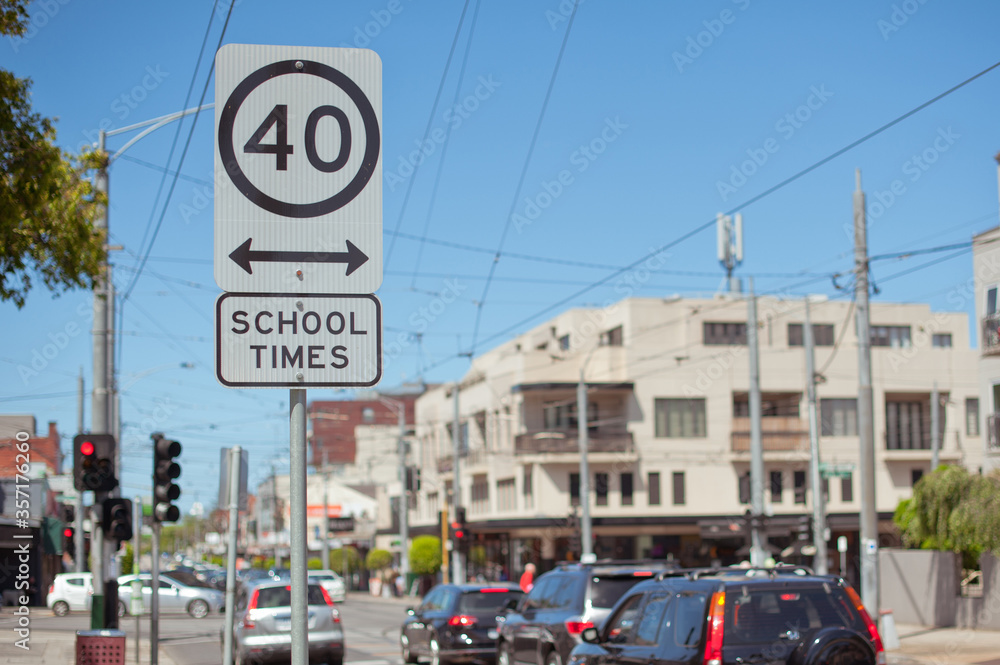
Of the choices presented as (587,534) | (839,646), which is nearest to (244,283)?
(839,646)

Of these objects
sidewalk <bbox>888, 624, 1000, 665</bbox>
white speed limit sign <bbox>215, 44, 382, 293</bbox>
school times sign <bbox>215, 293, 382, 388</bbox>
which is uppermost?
white speed limit sign <bbox>215, 44, 382, 293</bbox>

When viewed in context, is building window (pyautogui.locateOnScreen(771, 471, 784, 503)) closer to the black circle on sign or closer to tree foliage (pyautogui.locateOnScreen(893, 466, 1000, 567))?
tree foliage (pyautogui.locateOnScreen(893, 466, 1000, 567))

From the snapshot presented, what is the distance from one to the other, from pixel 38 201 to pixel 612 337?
154ft

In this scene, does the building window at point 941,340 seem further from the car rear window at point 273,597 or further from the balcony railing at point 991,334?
the car rear window at point 273,597

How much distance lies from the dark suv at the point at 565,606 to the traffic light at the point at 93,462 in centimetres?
653

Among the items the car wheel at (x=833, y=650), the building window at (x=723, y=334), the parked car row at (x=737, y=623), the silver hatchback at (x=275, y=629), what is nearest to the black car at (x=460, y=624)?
the silver hatchback at (x=275, y=629)

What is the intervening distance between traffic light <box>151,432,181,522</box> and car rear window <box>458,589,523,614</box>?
5.72 meters

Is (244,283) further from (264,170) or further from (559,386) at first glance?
(559,386)

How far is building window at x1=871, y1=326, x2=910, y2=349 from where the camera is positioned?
58.0 metres

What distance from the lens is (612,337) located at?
5775 centimetres

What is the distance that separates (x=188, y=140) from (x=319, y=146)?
49.5ft

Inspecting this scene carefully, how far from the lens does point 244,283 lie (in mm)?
3410

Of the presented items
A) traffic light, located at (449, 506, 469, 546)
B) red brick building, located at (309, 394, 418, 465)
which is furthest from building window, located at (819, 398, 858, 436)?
red brick building, located at (309, 394, 418, 465)

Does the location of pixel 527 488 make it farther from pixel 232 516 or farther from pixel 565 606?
pixel 232 516
